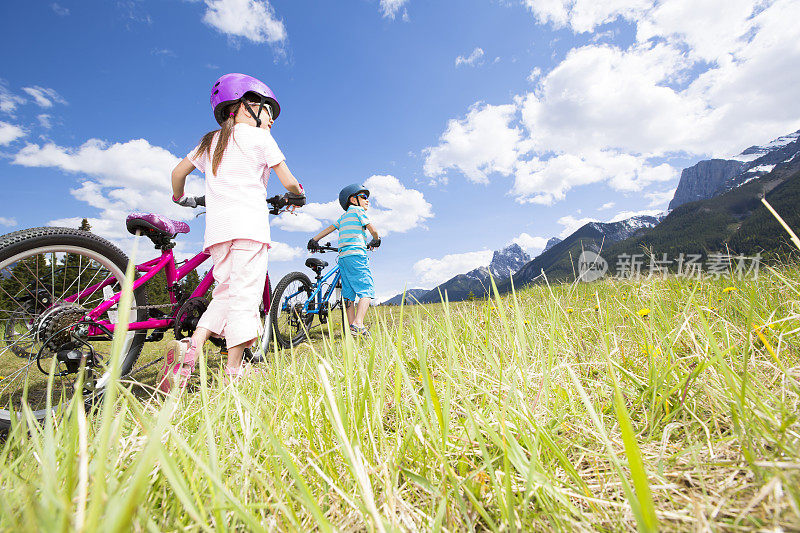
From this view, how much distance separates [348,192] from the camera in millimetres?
6371

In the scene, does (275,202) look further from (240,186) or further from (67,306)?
(67,306)

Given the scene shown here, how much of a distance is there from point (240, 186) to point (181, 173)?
729 mm

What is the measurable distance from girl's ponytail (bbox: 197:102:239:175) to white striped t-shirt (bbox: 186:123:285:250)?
0.03 m

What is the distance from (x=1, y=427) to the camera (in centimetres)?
197

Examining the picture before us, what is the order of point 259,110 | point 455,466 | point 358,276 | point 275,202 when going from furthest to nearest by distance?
point 358,276 < point 275,202 < point 259,110 < point 455,466

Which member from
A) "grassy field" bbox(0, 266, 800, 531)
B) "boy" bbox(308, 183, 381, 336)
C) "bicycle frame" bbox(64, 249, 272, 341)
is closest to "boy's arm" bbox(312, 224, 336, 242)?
"boy" bbox(308, 183, 381, 336)

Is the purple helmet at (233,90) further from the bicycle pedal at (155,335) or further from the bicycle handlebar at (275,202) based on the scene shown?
the bicycle pedal at (155,335)

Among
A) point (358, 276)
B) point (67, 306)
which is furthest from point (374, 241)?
point (67, 306)

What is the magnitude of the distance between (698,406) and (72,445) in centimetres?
147

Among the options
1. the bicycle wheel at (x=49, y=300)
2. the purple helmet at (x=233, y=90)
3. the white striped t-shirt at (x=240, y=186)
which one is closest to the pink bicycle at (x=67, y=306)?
the bicycle wheel at (x=49, y=300)

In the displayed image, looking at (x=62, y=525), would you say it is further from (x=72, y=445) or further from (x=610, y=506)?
(x=610, y=506)

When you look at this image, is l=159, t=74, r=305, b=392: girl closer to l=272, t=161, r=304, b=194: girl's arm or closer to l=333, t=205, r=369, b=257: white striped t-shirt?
l=272, t=161, r=304, b=194: girl's arm

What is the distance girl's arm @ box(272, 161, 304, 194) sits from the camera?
295 centimetres

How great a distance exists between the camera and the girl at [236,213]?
2715 millimetres
